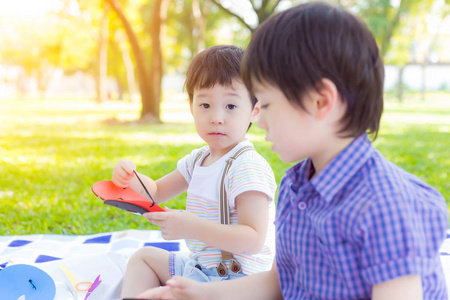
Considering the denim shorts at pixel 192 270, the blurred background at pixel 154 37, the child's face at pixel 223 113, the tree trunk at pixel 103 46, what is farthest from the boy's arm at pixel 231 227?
the tree trunk at pixel 103 46

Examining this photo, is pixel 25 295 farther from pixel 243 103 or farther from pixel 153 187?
pixel 243 103

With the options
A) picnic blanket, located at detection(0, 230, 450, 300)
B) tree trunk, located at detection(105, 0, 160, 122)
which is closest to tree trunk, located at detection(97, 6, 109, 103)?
tree trunk, located at detection(105, 0, 160, 122)

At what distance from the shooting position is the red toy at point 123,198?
146 cm

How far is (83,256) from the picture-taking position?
2.08 metres

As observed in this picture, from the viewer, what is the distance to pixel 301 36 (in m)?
1.01

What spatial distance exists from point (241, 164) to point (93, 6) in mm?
17777

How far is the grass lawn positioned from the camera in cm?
297

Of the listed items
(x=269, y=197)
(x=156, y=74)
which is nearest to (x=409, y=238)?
(x=269, y=197)

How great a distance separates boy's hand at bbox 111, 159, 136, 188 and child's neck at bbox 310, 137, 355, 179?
33.7 inches

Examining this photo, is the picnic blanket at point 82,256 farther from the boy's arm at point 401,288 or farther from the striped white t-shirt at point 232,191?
the boy's arm at point 401,288

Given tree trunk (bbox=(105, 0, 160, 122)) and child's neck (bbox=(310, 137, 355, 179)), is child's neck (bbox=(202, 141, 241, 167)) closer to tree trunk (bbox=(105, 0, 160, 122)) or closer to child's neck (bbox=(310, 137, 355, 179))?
child's neck (bbox=(310, 137, 355, 179))

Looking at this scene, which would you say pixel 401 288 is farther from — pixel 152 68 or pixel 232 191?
pixel 152 68

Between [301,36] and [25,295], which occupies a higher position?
[301,36]

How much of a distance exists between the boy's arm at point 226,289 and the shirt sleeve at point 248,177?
0.29 m
